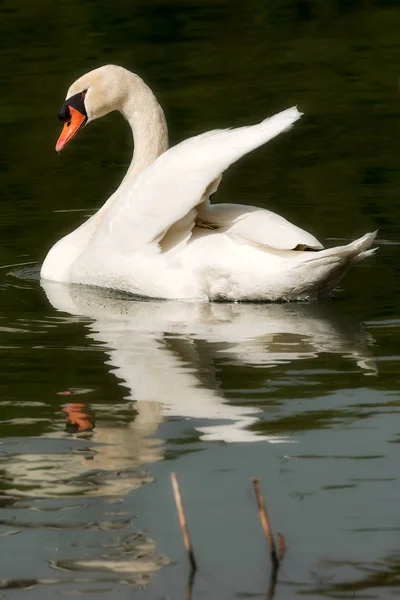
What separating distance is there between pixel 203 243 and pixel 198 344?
37.3 inches

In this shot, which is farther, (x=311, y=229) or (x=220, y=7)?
(x=220, y=7)

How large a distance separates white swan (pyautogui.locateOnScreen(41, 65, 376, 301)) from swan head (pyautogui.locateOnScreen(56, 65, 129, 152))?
3.30 ft

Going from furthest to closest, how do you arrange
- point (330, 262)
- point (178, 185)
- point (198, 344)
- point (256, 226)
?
1. point (256, 226)
2. point (178, 185)
3. point (330, 262)
4. point (198, 344)

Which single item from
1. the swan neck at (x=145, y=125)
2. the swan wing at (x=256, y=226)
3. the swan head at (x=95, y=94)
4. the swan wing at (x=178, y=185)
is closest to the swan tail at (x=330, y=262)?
the swan wing at (x=256, y=226)

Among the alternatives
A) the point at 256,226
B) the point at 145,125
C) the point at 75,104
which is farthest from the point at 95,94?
the point at 256,226

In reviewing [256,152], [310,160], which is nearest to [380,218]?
[310,160]

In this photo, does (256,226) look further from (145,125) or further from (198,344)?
(145,125)

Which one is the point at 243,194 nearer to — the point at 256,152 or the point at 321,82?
the point at 256,152

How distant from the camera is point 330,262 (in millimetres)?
7742

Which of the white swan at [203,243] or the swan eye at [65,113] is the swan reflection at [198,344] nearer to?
the white swan at [203,243]

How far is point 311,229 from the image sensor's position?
33.9 feet

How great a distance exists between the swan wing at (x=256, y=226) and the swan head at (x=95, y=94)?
1.37 metres

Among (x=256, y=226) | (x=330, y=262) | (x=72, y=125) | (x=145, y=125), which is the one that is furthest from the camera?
(x=72, y=125)

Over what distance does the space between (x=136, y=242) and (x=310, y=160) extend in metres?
4.58
